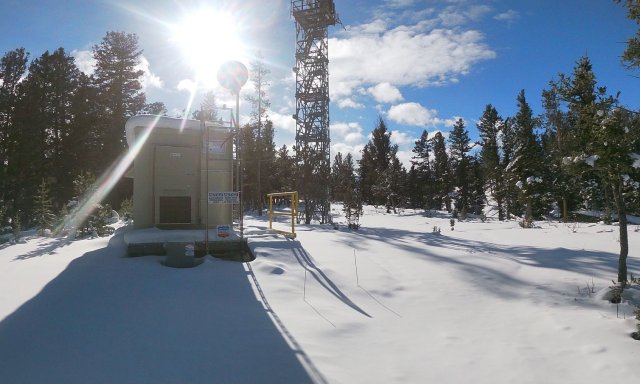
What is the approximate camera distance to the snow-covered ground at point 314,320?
4.02 meters

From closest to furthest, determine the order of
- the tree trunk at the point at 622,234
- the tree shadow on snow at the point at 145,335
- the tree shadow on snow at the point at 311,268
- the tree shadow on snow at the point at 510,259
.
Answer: the tree shadow on snow at the point at 145,335 < the tree trunk at the point at 622,234 < the tree shadow on snow at the point at 311,268 < the tree shadow on snow at the point at 510,259

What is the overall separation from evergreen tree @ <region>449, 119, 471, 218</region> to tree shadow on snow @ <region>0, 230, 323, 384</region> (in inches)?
1724

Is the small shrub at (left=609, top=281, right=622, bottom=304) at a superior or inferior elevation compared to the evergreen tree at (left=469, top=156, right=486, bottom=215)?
inferior

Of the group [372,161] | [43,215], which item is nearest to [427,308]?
[43,215]

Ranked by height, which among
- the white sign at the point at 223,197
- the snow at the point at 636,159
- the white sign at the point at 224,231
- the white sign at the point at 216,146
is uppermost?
the white sign at the point at 216,146

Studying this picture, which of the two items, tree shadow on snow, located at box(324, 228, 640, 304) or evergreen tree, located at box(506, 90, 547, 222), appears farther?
evergreen tree, located at box(506, 90, 547, 222)

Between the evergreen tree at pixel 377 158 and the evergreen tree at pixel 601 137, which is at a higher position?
the evergreen tree at pixel 377 158

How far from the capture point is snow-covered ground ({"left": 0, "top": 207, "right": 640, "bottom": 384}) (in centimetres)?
402

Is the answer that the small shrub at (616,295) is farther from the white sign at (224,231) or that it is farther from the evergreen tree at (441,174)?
the evergreen tree at (441,174)

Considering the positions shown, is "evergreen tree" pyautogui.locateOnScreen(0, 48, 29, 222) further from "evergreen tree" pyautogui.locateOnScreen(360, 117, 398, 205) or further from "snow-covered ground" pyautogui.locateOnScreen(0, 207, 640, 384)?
"evergreen tree" pyautogui.locateOnScreen(360, 117, 398, 205)

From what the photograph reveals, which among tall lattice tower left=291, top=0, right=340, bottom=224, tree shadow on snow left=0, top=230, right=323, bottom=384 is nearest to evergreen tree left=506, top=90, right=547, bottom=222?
tall lattice tower left=291, top=0, right=340, bottom=224

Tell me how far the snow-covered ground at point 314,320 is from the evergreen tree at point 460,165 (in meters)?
39.0

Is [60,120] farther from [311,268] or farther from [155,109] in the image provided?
[311,268]

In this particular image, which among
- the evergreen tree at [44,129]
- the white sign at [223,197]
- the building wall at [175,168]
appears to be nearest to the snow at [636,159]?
the white sign at [223,197]
